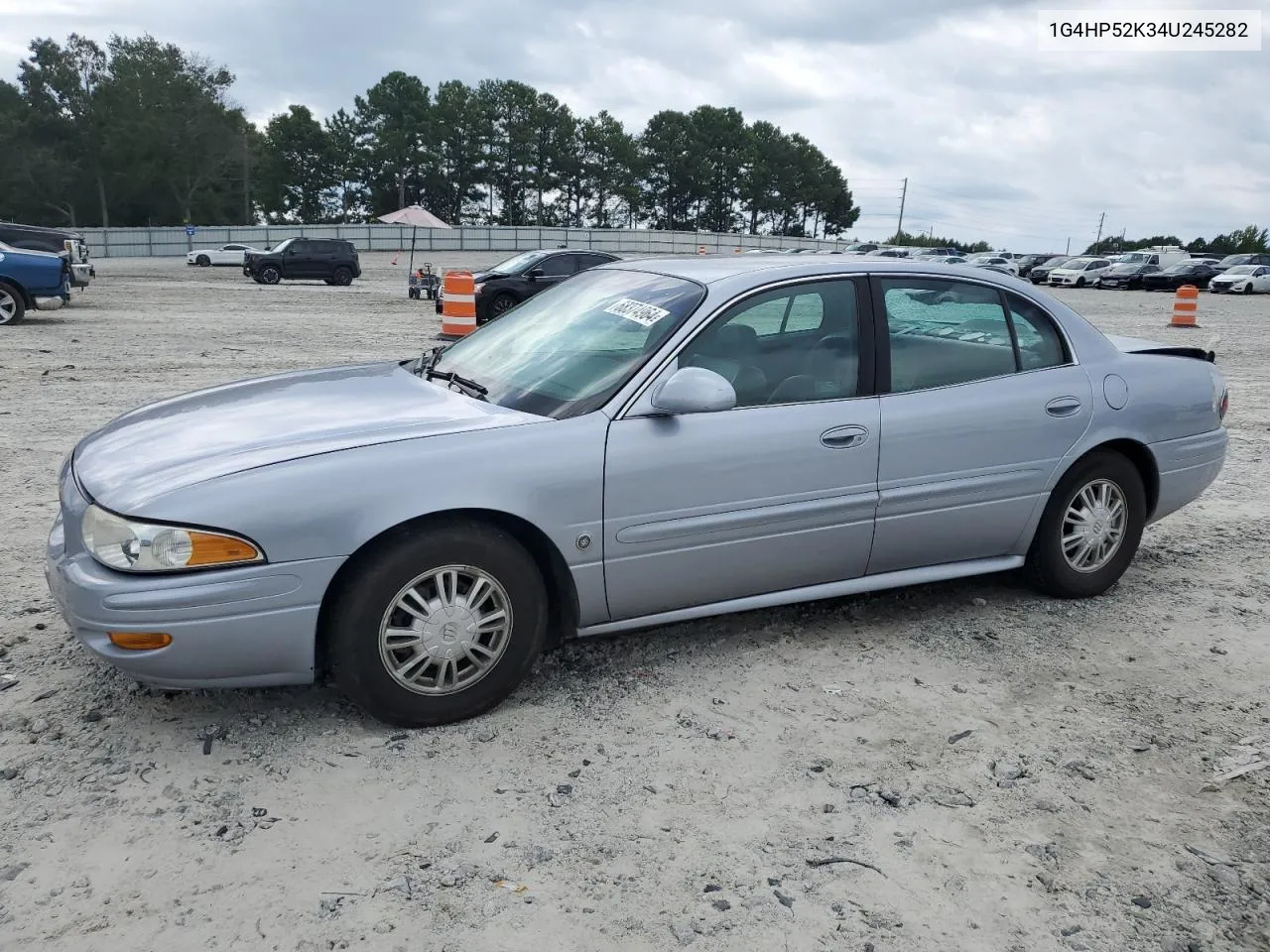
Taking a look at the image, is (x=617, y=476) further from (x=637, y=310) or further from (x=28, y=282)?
(x=28, y=282)

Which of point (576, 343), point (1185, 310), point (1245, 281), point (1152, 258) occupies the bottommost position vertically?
point (576, 343)

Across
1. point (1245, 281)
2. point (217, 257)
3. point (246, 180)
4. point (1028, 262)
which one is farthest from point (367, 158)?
point (1245, 281)

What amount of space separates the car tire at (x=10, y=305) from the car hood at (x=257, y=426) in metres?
13.1

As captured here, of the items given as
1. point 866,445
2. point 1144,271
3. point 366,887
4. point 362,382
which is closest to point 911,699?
point 866,445

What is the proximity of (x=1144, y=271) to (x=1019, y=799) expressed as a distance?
42.5m

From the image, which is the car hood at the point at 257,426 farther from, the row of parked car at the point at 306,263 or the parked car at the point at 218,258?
the parked car at the point at 218,258

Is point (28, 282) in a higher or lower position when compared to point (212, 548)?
higher

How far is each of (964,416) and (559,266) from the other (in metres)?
17.0

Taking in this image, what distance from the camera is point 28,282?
15102mm

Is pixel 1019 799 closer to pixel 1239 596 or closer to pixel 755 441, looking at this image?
pixel 755 441

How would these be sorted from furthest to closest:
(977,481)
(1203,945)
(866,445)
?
1. (977,481)
2. (866,445)
3. (1203,945)

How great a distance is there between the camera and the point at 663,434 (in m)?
3.43

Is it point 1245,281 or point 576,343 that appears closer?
point 576,343

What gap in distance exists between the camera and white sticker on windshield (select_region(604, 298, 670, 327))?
147 inches
